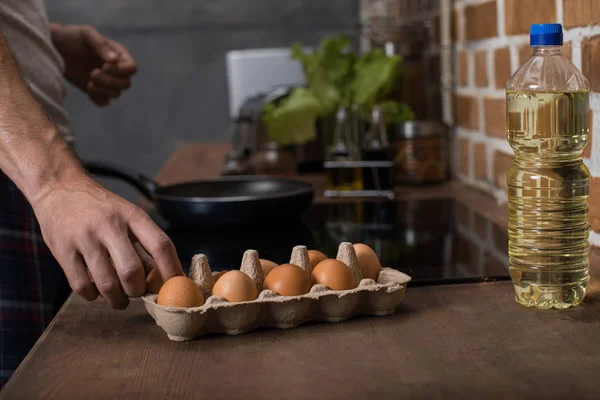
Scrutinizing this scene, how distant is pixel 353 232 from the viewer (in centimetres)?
→ 132

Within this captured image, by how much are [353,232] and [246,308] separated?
1.87ft

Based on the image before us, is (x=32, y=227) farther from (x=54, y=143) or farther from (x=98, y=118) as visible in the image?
(x=98, y=118)

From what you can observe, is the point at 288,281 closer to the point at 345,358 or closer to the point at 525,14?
the point at 345,358

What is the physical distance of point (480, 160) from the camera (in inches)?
66.3

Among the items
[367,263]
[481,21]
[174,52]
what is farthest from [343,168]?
[174,52]

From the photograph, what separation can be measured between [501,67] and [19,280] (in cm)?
96

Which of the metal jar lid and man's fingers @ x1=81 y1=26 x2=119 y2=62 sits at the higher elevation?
man's fingers @ x1=81 y1=26 x2=119 y2=62

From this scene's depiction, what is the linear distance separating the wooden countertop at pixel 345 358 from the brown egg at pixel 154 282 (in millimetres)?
44

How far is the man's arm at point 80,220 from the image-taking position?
0.78 m

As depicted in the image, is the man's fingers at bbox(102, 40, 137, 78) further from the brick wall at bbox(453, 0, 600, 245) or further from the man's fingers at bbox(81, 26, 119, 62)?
the brick wall at bbox(453, 0, 600, 245)

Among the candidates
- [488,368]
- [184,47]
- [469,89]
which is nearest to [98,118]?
[184,47]

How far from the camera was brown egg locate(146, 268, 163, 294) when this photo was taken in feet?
2.67

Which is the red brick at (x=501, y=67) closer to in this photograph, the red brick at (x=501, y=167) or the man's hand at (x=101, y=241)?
the red brick at (x=501, y=167)

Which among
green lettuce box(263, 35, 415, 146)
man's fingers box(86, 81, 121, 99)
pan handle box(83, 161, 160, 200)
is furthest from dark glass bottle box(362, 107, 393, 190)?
man's fingers box(86, 81, 121, 99)
